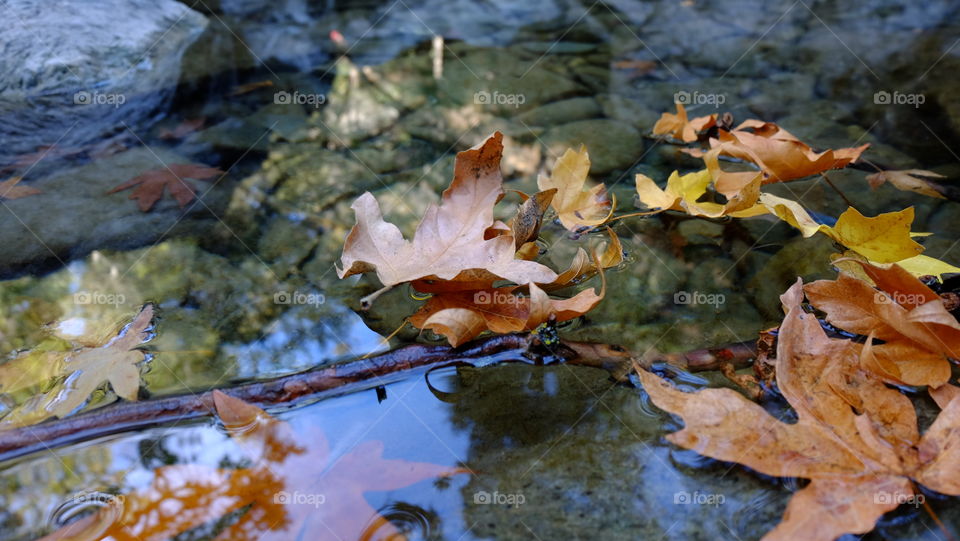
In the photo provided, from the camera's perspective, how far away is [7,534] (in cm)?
121

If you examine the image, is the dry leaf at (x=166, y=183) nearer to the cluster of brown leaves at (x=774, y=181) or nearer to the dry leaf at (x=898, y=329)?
the cluster of brown leaves at (x=774, y=181)

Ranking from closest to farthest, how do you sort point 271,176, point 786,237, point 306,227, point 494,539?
point 494,539 → point 786,237 → point 306,227 → point 271,176

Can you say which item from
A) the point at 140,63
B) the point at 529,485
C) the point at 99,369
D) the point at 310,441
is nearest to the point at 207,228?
the point at 99,369

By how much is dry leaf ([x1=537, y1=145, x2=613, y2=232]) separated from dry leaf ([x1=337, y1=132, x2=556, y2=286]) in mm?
331

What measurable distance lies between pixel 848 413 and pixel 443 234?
0.99 metres

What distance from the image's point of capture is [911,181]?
7.01ft

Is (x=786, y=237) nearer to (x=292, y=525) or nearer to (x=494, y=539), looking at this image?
(x=494, y=539)

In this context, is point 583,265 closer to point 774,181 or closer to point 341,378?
point 341,378

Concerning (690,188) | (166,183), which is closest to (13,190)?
(166,183)

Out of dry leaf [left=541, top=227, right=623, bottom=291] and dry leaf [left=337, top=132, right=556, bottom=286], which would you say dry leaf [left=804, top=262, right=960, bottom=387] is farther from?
dry leaf [left=337, top=132, right=556, bottom=286]

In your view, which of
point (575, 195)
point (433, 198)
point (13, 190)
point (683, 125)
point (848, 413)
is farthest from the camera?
point (683, 125)

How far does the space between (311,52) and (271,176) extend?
A: 1.53 m

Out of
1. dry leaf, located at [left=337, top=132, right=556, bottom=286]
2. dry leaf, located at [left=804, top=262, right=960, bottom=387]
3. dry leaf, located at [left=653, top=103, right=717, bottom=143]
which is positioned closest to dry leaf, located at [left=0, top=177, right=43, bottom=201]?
dry leaf, located at [left=337, top=132, right=556, bottom=286]

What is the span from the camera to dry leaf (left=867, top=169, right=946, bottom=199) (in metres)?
2.09
